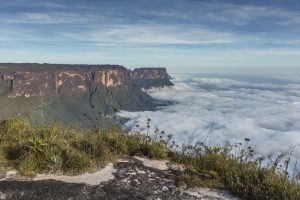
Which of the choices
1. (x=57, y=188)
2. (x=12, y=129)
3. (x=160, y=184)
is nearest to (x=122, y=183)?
(x=160, y=184)

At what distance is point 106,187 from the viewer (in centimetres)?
796

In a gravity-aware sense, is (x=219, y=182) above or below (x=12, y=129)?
below

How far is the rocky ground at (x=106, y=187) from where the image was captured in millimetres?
7539

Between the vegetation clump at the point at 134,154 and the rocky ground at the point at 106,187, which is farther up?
the vegetation clump at the point at 134,154

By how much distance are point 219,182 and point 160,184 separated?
1.39m

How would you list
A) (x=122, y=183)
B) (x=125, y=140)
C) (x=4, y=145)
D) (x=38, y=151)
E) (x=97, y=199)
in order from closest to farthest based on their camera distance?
(x=97, y=199)
(x=122, y=183)
(x=38, y=151)
(x=4, y=145)
(x=125, y=140)

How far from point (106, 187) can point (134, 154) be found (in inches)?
89.8

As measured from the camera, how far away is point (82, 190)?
25.4ft

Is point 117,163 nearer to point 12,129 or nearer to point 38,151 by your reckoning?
point 38,151

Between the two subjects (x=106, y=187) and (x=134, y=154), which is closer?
(x=106, y=187)

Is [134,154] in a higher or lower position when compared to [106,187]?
higher

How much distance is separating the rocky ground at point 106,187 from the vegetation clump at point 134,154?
30 centimetres

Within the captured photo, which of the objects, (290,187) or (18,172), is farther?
(18,172)

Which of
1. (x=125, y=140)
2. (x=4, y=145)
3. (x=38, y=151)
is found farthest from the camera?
(x=125, y=140)
